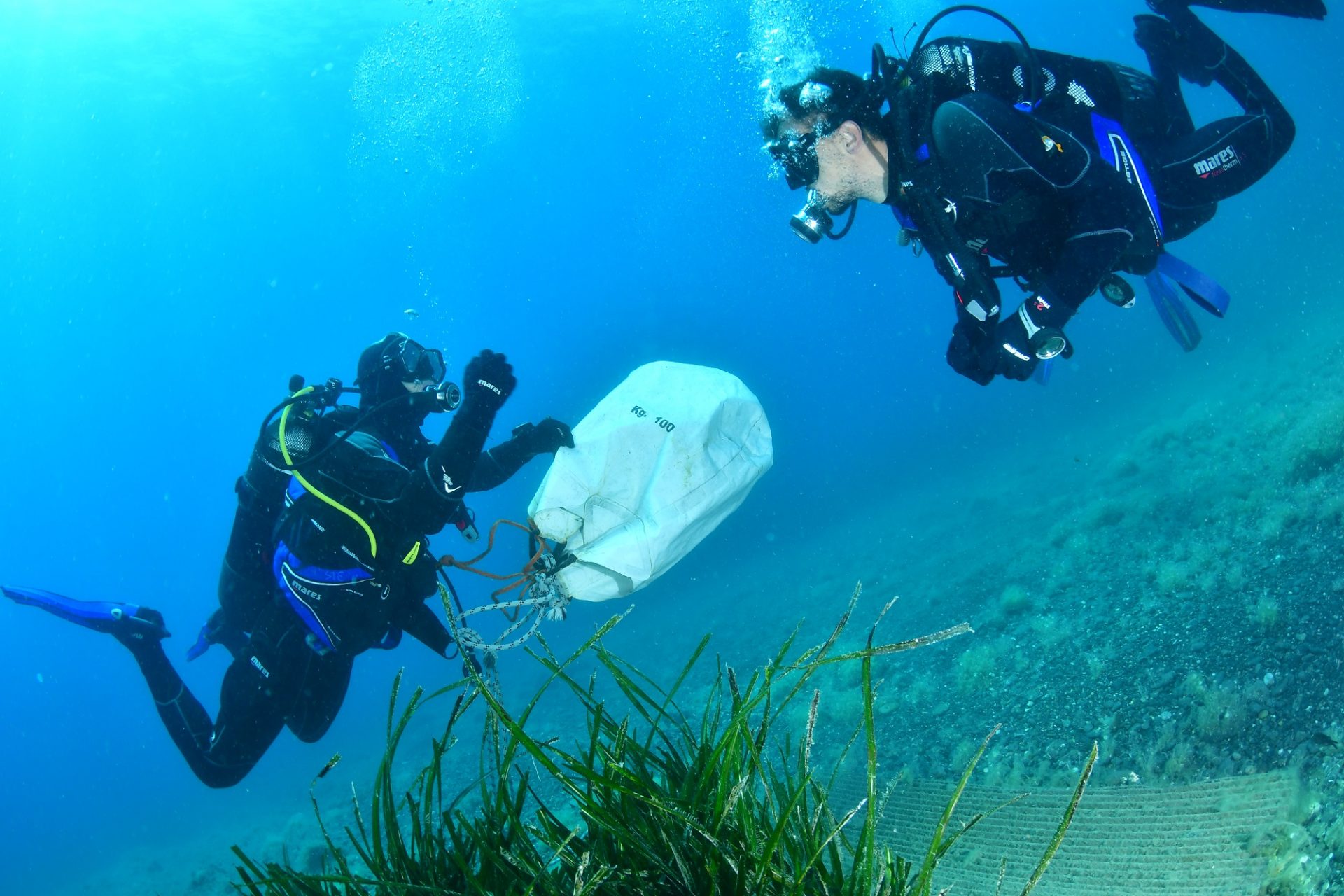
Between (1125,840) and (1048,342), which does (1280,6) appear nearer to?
(1048,342)

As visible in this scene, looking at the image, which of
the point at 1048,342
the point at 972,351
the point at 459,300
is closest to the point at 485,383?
the point at 972,351

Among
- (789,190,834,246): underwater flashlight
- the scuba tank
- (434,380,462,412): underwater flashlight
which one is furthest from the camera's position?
(434,380,462,412): underwater flashlight

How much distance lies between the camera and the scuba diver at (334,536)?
4.08m

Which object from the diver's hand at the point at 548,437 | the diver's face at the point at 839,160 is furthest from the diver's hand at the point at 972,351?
the diver's hand at the point at 548,437

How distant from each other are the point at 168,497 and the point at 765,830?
106287 millimetres

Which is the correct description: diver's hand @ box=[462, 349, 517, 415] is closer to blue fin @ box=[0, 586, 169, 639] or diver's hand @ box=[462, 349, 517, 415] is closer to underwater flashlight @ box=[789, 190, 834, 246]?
underwater flashlight @ box=[789, 190, 834, 246]

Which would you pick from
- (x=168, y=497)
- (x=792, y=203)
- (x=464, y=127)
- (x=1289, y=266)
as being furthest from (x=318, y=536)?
(x=168, y=497)

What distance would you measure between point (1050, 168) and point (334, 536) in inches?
193

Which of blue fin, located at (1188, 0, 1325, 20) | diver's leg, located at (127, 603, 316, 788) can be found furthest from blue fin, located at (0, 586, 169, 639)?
blue fin, located at (1188, 0, 1325, 20)

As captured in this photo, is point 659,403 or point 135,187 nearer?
point 659,403

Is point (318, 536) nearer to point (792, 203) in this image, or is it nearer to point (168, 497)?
point (792, 203)

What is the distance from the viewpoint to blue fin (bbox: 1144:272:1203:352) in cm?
401

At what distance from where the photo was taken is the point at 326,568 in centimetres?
445

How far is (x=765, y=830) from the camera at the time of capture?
157 centimetres
